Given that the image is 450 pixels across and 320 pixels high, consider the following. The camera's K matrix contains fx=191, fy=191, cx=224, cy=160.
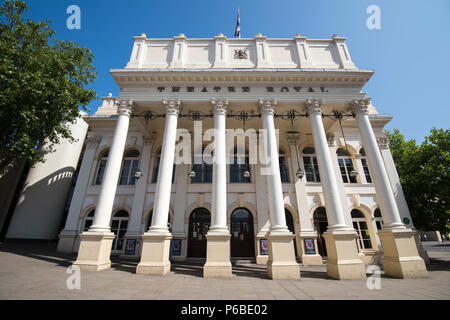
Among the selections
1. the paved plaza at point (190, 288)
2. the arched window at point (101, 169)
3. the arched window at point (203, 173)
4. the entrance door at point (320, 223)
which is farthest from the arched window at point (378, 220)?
the arched window at point (101, 169)

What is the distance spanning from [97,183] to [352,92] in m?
17.2

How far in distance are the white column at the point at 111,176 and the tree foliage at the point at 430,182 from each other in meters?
17.5

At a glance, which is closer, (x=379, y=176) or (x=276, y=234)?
(x=276, y=234)

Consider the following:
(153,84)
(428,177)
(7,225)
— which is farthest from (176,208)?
(428,177)

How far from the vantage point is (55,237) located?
47.8ft

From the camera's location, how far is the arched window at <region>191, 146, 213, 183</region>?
522 inches

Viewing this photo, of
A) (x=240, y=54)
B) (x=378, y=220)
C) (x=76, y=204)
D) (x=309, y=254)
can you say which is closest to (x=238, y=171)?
(x=309, y=254)

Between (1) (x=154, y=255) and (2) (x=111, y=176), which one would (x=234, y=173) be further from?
(2) (x=111, y=176)

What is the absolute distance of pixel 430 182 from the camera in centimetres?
1157

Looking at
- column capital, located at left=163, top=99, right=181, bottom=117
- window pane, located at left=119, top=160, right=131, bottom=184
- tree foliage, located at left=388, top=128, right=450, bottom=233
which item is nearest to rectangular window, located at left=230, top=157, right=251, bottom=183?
column capital, located at left=163, top=99, right=181, bottom=117

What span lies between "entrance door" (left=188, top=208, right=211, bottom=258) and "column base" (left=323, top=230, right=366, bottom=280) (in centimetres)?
711

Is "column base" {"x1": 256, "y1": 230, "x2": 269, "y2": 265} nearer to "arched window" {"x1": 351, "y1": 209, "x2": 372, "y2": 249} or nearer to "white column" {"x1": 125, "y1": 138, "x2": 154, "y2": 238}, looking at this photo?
"arched window" {"x1": 351, "y1": 209, "x2": 372, "y2": 249}

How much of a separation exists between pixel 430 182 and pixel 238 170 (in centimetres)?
1170
